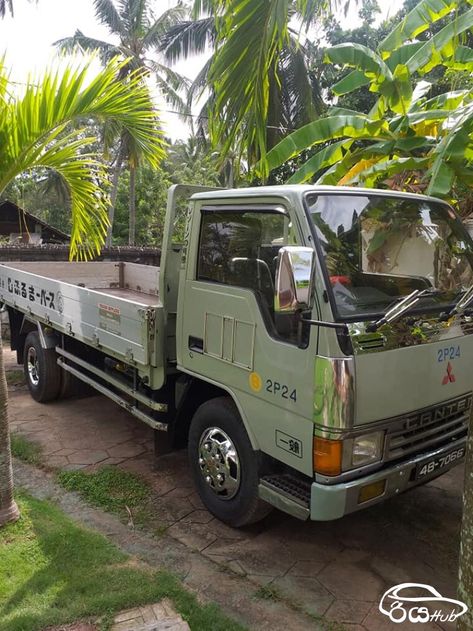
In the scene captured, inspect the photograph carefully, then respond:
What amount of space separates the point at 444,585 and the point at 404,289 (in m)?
Result: 1.75

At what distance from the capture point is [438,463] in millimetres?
3113

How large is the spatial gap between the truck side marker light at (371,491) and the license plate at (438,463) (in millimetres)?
293

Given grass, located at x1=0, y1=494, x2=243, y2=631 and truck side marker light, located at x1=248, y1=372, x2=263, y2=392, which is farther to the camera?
truck side marker light, located at x1=248, y1=372, x2=263, y2=392

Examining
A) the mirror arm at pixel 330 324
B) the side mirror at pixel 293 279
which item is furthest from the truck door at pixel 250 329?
the side mirror at pixel 293 279

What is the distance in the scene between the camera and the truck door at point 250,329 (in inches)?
114

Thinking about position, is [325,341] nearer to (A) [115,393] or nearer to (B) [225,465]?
(B) [225,465]

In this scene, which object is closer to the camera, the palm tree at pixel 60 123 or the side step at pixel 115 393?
the palm tree at pixel 60 123

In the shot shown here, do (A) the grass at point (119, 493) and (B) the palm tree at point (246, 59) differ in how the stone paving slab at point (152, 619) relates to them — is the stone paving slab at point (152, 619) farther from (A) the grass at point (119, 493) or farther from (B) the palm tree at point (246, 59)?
(B) the palm tree at point (246, 59)

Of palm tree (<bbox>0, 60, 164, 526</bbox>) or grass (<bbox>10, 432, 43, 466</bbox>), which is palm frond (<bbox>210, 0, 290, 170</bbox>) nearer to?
palm tree (<bbox>0, 60, 164, 526</bbox>)

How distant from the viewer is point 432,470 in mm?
3090

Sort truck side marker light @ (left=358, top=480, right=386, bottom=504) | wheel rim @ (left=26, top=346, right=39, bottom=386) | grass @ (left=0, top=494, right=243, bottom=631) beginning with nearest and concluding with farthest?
grass @ (left=0, top=494, right=243, bottom=631), truck side marker light @ (left=358, top=480, right=386, bottom=504), wheel rim @ (left=26, top=346, right=39, bottom=386)

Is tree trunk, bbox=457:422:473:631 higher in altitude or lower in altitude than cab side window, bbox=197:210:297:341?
lower

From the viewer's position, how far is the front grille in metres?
2.95

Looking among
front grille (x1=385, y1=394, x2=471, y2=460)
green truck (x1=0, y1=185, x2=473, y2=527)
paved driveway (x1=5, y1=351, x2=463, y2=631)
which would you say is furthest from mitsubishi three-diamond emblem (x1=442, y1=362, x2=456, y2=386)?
paved driveway (x1=5, y1=351, x2=463, y2=631)
